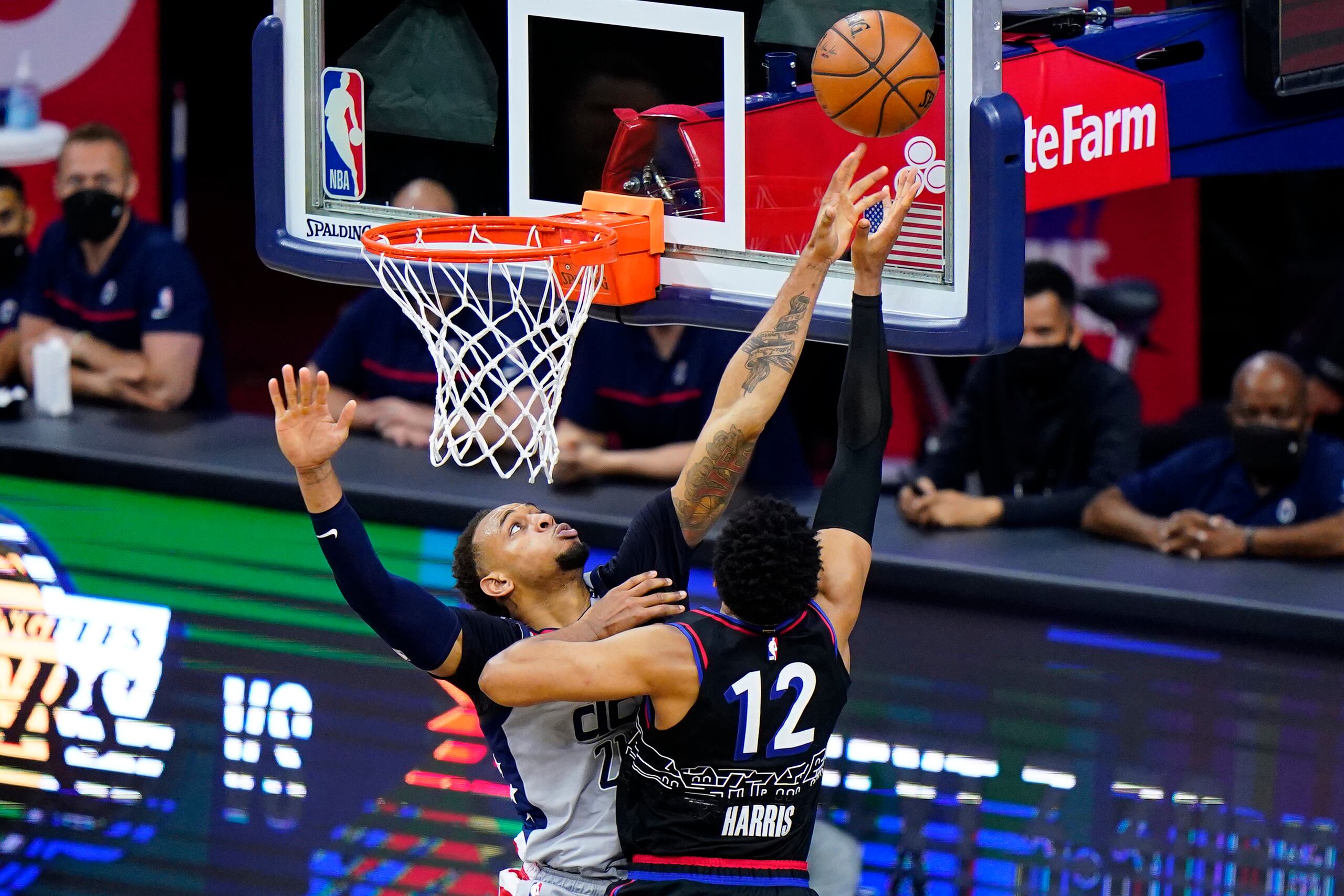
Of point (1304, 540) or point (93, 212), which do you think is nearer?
point (1304, 540)

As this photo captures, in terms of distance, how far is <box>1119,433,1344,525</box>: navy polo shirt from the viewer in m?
5.53

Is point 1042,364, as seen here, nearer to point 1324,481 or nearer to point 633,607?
point 1324,481

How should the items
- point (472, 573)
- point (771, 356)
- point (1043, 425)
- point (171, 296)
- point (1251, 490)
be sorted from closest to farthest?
point (771, 356) → point (472, 573) → point (1251, 490) → point (1043, 425) → point (171, 296)

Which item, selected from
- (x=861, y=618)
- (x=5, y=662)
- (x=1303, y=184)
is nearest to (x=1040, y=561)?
(x=861, y=618)

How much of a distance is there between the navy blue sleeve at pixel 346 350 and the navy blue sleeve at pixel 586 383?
0.81m

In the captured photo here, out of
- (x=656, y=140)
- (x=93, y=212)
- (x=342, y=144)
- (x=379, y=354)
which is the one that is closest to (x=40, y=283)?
(x=93, y=212)

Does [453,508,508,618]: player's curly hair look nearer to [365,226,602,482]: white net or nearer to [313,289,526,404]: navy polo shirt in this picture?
[365,226,602,482]: white net

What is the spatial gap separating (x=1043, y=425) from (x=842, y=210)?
279 cm

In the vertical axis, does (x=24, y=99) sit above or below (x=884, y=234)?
above

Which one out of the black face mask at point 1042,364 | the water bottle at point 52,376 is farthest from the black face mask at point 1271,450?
the water bottle at point 52,376

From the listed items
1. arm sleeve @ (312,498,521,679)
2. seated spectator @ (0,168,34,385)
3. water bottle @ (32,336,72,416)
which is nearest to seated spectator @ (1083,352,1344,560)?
arm sleeve @ (312,498,521,679)

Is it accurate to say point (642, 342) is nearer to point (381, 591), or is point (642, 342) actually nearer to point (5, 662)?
point (5, 662)

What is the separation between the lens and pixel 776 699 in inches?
128

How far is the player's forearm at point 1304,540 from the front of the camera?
17.7 feet
